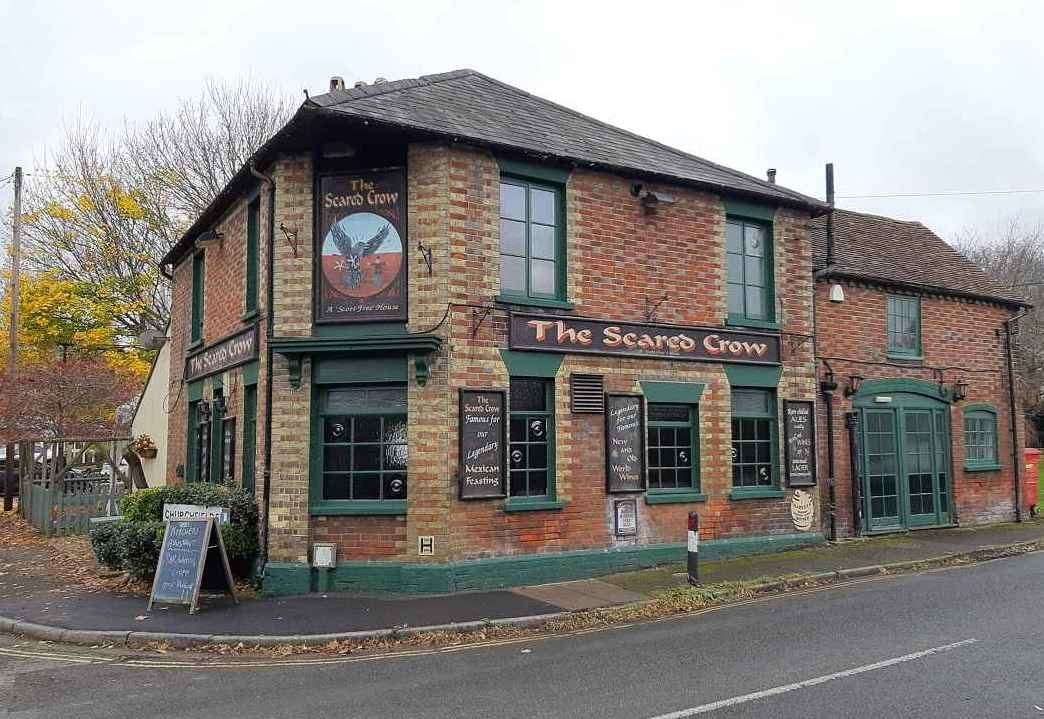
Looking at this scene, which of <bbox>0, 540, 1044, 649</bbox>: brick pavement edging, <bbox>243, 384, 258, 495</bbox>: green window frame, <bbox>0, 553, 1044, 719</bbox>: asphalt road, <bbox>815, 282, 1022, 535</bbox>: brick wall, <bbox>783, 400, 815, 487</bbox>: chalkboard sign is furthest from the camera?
<bbox>815, 282, 1022, 535</bbox>: brick wall

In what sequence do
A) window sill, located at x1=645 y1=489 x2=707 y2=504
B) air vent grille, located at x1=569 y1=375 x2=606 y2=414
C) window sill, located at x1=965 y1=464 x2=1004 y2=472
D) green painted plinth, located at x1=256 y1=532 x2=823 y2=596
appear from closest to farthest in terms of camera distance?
green painted plinth, located at x1=256 y1=532 x2=823 y2=596 → air vent grille, located at x1=569 y1=375 x2=606 y2=414 → window sill, located at x1=645 y1=489 x2=707 y2=504 → window sill, located at x1=965 y1=464 x2=1004 y2=472

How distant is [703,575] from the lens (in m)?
12.1

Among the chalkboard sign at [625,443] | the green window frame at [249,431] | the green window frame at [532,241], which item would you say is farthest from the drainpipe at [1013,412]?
the green window frame at [249,431]

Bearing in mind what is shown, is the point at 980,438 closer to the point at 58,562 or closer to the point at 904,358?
the point at 904,358

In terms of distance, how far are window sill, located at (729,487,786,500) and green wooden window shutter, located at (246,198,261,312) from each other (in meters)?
8.18

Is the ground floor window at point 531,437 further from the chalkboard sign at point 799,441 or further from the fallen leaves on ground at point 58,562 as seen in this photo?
the fallen leaves on ground at point 58,562

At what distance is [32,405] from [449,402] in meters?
17.6

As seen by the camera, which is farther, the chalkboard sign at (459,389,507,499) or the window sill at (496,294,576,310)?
the window sill at (496,294,576,310)

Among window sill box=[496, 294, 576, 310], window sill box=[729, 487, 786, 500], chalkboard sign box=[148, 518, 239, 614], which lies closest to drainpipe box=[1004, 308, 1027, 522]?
window sill box=[729, 487, 786, 500]

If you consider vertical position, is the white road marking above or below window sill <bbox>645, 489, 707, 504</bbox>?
below

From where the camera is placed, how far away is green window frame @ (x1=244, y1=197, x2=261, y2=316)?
13.3 meters

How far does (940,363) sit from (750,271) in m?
5.84

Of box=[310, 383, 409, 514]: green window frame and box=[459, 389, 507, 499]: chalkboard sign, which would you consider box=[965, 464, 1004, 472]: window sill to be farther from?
box=[310, 383, 409, 514]: green window frame

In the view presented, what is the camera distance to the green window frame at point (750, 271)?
14.5 metres
